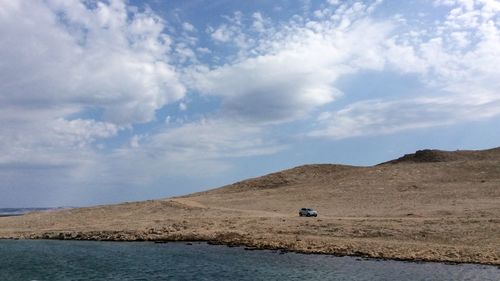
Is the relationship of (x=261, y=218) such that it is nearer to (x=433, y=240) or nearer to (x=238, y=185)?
(x=433, y=240)

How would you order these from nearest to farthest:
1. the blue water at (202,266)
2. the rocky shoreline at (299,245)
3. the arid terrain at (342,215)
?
the blue water at (202,266) → the rocky shoreline at (299,245) → the arid terrain at (342,215)

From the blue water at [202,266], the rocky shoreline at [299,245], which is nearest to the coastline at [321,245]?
the rocky shoreline at [299,245]

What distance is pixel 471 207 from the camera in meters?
52.4

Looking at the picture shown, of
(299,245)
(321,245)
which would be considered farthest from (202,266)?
(321,245)

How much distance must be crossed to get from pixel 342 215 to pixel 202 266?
85.2 feet

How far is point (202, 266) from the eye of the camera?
32156mm

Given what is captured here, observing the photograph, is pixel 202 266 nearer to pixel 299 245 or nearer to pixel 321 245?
pixel 299 245

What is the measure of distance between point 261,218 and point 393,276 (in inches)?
998

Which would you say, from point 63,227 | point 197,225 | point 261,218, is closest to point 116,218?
point 63,227

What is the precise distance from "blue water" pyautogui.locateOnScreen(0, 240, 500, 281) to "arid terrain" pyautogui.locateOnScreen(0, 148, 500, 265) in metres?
2.56

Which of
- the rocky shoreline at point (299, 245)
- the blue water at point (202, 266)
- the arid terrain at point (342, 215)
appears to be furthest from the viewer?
the arid terrain at point (342, 215)

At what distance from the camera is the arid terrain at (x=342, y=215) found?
121ft

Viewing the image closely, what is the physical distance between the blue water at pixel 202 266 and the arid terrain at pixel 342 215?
2565mm

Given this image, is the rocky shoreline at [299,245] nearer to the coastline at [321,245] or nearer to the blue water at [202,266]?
the coastline at [321,245]
